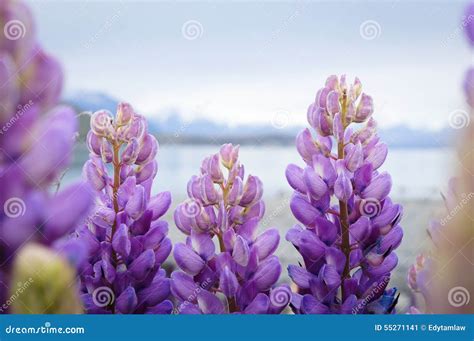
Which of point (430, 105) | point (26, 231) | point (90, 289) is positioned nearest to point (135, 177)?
point (90, 289)

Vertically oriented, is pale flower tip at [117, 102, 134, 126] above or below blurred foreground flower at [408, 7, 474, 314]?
above

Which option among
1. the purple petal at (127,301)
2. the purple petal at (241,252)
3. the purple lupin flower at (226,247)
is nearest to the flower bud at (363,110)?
the purple lupin flower at (226,247)

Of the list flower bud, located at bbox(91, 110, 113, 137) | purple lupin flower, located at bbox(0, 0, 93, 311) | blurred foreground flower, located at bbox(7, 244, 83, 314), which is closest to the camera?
blurred foreground flower, located at bbox(7, 244, 83, 314)

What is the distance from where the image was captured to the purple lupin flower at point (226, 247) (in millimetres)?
1223

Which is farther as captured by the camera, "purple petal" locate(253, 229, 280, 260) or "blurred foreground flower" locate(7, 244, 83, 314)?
"purple petal" locate(253, 229, 280, 260)

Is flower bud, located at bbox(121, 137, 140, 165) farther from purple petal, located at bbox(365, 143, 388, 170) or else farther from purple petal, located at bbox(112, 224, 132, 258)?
purple petal, located at bbox(365, 143, 388, 170)

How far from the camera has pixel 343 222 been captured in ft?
4.16

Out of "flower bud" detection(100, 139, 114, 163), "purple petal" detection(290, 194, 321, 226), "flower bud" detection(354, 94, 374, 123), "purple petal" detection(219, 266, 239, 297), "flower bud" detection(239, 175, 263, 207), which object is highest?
"flower bud" detection(354, 94, 374, 123)

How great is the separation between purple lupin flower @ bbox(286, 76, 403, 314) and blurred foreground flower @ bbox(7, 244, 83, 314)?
22.4 inches

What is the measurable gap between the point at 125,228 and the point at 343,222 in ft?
1.46

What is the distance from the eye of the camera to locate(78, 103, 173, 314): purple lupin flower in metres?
1.25

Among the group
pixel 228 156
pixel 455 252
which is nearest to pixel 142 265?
pixel 228 156

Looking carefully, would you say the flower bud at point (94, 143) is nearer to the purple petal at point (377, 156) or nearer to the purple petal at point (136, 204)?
the purple petal at point (136, 204)

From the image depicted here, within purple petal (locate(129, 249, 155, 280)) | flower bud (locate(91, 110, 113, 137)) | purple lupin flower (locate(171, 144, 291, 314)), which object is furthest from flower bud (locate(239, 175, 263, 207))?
flower bud (locate(91, 110, 113, 137))
